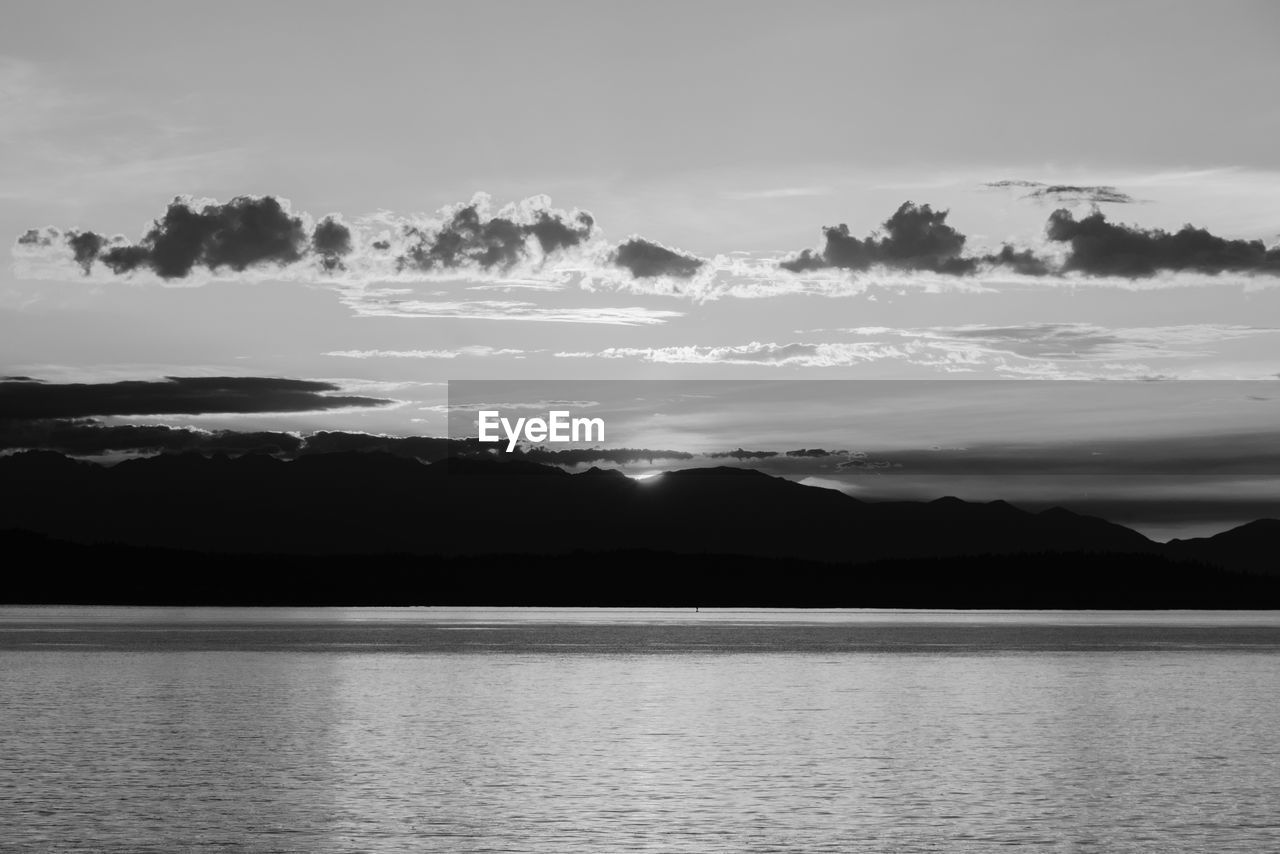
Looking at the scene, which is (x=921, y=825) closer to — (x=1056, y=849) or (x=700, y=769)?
(x=1056, y=849)

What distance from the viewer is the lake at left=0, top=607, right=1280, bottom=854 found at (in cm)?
4450

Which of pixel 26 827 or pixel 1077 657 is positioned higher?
pixel 26 827

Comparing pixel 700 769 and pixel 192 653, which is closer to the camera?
pixel 700 769

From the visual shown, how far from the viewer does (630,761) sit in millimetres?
61781

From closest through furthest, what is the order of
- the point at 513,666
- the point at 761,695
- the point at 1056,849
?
the point at 1056,849, the point at 761,695, the point at 513,666

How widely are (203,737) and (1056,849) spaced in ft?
133

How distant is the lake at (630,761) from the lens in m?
44.5

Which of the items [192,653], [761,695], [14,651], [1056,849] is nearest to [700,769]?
[1056,849]

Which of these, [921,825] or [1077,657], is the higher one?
[921,825]

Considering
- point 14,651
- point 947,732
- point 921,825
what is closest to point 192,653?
point 14,651

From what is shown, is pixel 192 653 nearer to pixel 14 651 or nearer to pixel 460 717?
pixel 14 651

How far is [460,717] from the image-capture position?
8288 cm

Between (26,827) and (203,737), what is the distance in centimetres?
Result: 2671

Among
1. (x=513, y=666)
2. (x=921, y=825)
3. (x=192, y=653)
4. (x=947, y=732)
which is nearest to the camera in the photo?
(x=921, y=825)
